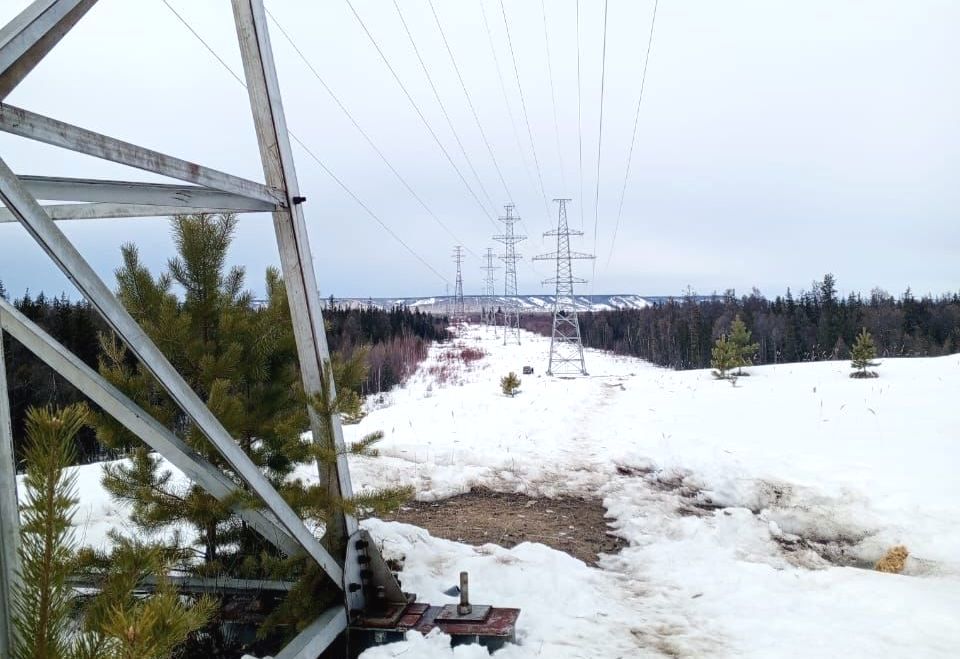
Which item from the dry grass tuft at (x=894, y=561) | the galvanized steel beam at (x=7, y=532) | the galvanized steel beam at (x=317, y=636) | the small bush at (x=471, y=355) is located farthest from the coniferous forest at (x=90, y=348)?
the dry grass tuft at (x=894, y=561)

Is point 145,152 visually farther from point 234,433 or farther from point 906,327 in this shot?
point 906,327

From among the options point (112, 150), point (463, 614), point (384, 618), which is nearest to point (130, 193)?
point (112, 150)

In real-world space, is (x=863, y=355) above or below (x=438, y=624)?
above

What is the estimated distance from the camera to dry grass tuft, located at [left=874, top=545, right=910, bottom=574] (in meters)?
5.30

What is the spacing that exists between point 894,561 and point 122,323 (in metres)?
6.23

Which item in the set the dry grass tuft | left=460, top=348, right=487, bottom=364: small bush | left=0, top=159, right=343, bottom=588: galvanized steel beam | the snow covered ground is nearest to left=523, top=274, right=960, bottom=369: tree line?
left=460, top=348, right=487, bottom=364: small bush

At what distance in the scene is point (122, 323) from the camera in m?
2.18

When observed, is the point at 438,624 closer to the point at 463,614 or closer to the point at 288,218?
the point at 463,614

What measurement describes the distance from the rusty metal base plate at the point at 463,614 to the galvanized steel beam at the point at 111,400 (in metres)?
1.45

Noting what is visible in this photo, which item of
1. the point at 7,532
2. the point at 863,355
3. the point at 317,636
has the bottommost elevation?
the point at 317,636

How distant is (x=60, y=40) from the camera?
2072 mm

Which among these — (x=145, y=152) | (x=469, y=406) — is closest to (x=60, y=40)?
(x=145, y=152)

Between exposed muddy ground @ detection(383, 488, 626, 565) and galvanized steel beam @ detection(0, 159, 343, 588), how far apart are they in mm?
3343

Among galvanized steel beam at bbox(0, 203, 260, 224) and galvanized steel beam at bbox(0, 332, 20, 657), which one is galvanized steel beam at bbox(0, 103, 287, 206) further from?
galvanized steel beam at bbox(0, 332, 20, 657)
